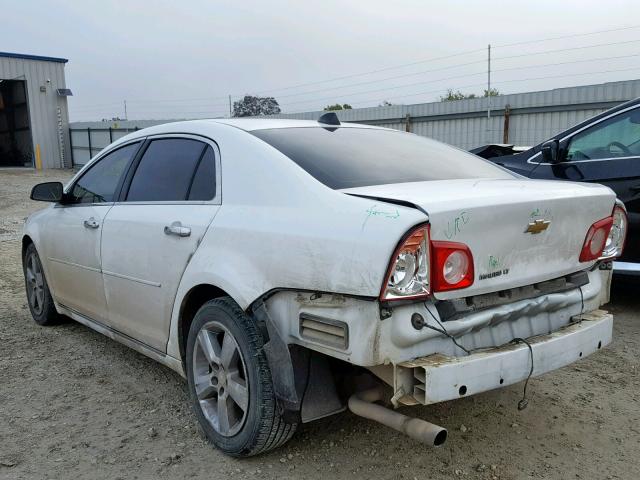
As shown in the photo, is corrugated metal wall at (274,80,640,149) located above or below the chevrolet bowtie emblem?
above

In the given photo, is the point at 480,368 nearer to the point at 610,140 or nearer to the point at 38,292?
the point at 610,140

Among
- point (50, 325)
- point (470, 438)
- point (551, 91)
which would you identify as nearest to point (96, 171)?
point (50, 325)

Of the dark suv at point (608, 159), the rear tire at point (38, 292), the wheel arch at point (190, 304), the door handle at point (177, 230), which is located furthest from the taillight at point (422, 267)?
the rear tire at point (38, 292)

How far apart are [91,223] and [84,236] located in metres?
0.15

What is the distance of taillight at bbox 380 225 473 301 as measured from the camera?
2127mm

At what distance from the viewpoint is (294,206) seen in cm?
250

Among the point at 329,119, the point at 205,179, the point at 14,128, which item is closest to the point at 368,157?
the point at 329,119

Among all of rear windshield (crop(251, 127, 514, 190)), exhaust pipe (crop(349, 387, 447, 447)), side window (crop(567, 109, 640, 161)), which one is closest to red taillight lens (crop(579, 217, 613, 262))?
rear windshield (crop(251, 127, 514, 190))

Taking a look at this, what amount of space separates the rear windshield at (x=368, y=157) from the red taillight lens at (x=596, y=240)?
0.62 m

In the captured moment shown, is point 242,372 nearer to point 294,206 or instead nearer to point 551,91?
point 294,206

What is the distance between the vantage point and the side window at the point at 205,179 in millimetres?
3004

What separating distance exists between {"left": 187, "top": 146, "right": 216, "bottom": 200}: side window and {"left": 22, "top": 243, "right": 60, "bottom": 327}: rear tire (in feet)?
7.43

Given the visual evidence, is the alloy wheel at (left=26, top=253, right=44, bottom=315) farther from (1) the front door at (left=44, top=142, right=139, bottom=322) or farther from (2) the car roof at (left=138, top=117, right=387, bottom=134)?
(2) the car roof at (left=138, top=117, right=387, bottom=134)

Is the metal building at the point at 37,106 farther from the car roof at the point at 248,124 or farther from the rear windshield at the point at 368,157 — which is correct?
the rear windshield at the point at 368,157
